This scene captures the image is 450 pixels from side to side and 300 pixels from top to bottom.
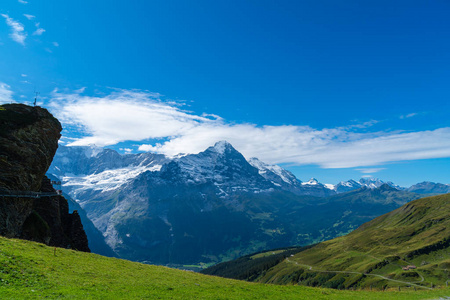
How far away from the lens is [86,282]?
29391 mm

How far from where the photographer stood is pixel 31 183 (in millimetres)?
62812

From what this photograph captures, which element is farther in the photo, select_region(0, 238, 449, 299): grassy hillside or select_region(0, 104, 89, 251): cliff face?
select_region(0, 104, 89, 251): cliff face

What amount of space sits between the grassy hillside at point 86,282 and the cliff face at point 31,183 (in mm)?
22302

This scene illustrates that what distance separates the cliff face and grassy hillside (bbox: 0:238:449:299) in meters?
22.3

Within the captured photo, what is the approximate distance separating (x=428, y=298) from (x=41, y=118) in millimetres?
98260

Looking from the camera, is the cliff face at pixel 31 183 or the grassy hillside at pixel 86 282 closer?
the grassy hillside at pixel 86 282

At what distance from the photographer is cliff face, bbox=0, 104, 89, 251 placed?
55219mm

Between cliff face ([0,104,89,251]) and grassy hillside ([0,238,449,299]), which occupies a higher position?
cliff face ([0,104,89,251])

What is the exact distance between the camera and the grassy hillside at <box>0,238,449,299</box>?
24.7 meters

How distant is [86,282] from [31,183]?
4668cm

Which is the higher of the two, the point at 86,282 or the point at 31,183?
the point at 31,183

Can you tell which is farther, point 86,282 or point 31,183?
point 31,183

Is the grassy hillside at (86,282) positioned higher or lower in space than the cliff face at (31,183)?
lower

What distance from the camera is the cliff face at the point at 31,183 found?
5522 cm
